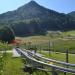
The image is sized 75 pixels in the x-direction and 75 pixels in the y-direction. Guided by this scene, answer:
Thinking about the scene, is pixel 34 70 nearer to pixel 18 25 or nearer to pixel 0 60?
pixel 0 60

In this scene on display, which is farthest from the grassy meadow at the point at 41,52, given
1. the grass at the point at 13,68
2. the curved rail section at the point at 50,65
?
the curved rail section at the point at 50,65

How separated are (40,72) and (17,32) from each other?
473ft

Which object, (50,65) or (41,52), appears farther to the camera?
(41,52)

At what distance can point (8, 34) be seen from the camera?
9138 cm

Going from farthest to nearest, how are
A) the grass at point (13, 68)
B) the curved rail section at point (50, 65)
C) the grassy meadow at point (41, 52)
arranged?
the grassy meadow at point (41, 52) < the grass at point (13, 68) < the curved rail section at point (50, 65)

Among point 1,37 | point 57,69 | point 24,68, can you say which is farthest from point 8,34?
point 57,69

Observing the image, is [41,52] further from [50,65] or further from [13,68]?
[50,65]

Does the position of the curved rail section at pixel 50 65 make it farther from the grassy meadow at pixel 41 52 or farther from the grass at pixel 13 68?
the grass at pixel 13 68

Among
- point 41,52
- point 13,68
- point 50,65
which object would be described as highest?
point 50,65

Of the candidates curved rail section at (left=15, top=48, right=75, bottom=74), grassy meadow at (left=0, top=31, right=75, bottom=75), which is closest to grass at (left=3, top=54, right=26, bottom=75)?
grassy meadow at (left=0, top=31, right=75, bottom=75)

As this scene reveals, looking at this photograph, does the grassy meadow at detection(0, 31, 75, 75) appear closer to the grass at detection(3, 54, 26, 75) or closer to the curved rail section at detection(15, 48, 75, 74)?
the grass at detection(3, 54, 26, 75)

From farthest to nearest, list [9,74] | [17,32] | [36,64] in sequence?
[17,32] → [36,64] → [9,74]

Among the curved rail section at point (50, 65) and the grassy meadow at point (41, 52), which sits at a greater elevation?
the curved rail section at point (50, 65)

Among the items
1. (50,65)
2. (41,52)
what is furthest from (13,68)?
(41,52)
